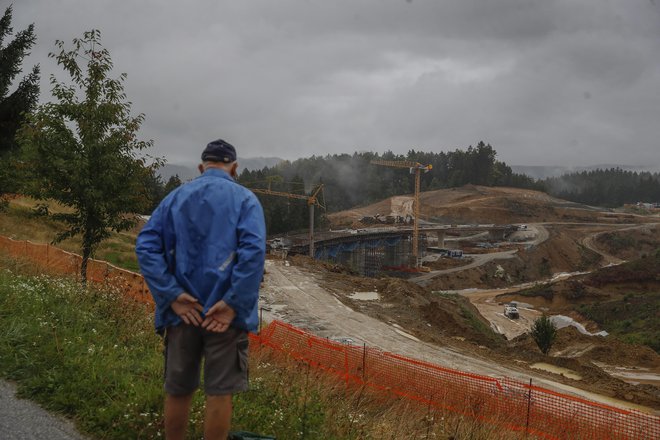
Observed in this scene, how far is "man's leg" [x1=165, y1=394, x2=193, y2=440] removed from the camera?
2.89 m

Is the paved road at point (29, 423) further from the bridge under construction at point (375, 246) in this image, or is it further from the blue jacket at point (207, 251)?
the bridge under construction at point (375, 246)

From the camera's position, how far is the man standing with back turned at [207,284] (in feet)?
8.94

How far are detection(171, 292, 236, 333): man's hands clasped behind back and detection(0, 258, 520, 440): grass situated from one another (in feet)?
3.36

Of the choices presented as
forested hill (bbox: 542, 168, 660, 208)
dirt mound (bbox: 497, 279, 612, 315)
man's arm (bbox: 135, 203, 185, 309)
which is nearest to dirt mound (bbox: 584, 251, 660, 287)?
dirt mound (bbox: 497, 279, 612, 315)

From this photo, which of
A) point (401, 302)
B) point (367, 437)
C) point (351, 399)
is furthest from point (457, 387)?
point (401, 302)

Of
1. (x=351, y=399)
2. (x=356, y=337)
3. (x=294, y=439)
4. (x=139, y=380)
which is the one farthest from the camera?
(x=356, y=337)

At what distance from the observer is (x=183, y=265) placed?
9.14 feet

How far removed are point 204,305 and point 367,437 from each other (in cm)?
181

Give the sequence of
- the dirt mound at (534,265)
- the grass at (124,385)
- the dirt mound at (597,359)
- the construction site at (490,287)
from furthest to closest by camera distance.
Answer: the dirt mound at (534,265) < the construction site at (490,287) < the dirt mound at (597,359) < the grass at (124,385)

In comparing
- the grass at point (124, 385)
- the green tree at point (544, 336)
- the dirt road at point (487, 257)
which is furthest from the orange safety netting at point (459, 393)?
the dirt road at point (487, 257)

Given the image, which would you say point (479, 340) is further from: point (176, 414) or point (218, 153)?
point (218, 153)

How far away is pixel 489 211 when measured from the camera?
368ft

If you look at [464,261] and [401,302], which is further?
[464,261]

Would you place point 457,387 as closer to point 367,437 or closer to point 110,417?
point 367,437
